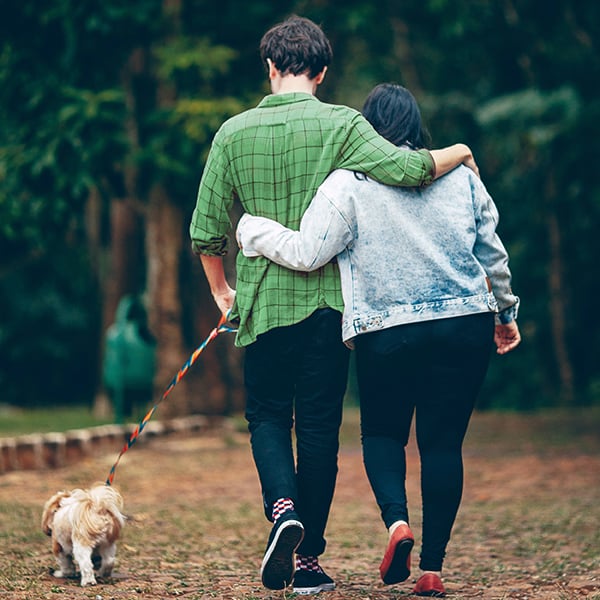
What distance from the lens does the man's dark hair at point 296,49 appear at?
419 centimetres

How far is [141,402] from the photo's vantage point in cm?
1655

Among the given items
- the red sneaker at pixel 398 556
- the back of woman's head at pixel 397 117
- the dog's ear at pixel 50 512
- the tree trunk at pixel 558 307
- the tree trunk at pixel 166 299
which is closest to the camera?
the red sneaker at pixel 398 556

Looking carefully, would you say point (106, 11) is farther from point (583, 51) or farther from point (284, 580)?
point (284, 580)

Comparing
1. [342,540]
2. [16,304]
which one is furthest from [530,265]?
[342,540]

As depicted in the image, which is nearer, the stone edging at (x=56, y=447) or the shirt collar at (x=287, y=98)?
the shirt collar at (x=287, y=98)

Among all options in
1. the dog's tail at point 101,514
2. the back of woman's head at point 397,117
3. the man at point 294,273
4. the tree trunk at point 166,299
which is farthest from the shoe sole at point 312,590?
the tree trunk at point 166,299

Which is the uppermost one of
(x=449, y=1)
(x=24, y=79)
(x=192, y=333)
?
(x=449, y=1)

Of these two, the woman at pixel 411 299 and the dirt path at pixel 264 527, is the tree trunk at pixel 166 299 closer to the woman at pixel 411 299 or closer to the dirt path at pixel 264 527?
the dirt path at pixel 264 527

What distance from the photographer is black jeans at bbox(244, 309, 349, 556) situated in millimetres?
4121

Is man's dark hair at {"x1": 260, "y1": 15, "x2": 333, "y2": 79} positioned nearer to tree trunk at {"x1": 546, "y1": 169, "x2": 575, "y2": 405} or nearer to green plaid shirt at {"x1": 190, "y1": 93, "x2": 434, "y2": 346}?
green plaid shirt at {"x1": 190, "y1": 93, "x2": 434, "y2": 346}

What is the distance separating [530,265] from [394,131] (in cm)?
1657

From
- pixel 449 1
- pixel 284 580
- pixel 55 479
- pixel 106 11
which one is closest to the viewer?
pixel 284 580

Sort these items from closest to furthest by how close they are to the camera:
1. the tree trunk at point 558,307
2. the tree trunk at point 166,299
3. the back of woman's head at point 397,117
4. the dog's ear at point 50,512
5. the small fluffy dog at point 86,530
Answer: the back of woman's head at point 397,117 → the small fluffy dog at point 86,530 → the dog's ear at point 50,512 → the tree trunk at point 166,299 → the tree trunk at point 558,307

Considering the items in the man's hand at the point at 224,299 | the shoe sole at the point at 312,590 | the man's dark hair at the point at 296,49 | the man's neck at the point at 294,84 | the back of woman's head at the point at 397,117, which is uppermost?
the man's dark hair at the point at 296,49
